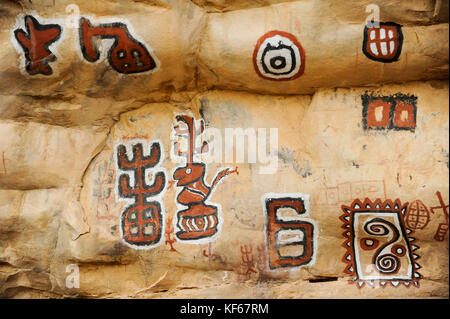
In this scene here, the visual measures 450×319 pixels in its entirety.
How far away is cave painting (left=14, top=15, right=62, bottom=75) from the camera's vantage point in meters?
3.92

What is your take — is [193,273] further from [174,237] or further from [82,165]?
[82,165]

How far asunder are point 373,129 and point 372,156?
22cm

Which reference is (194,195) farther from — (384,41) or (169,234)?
(384,41)

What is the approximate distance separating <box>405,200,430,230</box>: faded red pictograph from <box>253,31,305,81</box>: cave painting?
1358mm

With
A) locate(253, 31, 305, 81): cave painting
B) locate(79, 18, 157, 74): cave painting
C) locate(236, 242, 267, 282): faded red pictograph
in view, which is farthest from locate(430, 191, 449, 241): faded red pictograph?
locate(79, 18, 157, 74): cave painting

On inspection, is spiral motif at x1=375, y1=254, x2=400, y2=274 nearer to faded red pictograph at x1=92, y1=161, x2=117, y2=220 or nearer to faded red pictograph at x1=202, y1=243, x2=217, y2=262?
faded red pictograph at x1=202, y1=243, x2=217, y2=262

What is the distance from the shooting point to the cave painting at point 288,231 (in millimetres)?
3936

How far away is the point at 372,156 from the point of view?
3844 millimetres

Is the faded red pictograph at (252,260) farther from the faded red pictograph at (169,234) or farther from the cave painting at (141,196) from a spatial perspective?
the cave painting at (141,196)

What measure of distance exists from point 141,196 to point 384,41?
7.60ft

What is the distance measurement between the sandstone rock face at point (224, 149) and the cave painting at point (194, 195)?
0.01m

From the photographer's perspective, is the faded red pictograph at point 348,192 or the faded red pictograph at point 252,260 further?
the faded red pictograph at point 252,260

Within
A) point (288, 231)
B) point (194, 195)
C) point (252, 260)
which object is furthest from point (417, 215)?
point (194, 195)

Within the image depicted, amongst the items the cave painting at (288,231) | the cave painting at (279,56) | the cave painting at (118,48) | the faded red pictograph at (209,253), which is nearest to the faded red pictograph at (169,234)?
the faded red pictograph at (209,253)
